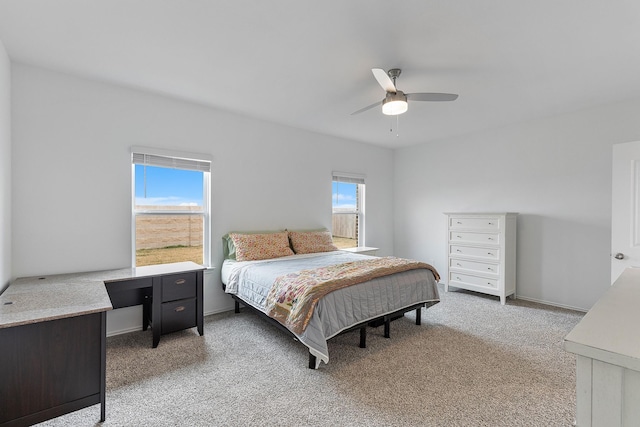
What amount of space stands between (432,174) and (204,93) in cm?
393

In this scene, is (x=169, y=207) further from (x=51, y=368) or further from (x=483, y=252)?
(x=483, y=252)

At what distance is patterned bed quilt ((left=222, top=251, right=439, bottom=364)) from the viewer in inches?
91.9

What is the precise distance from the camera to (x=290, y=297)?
2506 millimetres

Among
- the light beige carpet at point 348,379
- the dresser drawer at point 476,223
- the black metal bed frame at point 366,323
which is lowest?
the light beige carpet at point 348,379

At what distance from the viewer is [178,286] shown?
2889 mm

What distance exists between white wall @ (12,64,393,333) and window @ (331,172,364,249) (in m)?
1.11

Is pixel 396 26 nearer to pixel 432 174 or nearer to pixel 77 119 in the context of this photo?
pixel 77 119

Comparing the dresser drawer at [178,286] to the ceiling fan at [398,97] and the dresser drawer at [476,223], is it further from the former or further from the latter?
the dresser drawer at [476,223]

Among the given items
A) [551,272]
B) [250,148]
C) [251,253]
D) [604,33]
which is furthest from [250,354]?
[551,272]

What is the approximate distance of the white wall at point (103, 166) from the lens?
266cm

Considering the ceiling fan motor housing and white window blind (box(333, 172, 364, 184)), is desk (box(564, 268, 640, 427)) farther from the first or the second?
white window blind (box(333, 172, 364, 184))

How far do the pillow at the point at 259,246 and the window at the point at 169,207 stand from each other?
1.32 ft

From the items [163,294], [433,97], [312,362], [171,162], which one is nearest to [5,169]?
[171,162]

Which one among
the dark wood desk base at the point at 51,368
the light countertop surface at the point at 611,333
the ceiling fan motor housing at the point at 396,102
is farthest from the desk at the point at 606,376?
the dark wood desk base at the point at 51,368
